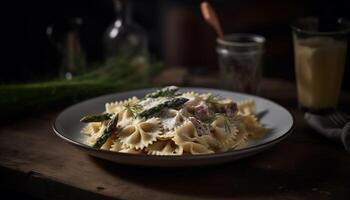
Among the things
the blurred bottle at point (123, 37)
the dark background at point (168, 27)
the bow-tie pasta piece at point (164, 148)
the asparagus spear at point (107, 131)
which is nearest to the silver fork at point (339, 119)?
the bow-tie pasta piece at point (164, 148)

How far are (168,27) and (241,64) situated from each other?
216 centimetres

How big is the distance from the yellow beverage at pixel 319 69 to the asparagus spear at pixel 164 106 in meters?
0.53

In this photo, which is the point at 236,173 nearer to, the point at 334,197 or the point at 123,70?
the point at 334,197

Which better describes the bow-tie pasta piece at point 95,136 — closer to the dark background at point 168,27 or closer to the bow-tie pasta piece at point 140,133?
the bow-tie pasta piece at point 140,133

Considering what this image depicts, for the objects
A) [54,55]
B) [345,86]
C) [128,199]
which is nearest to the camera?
[128,199]

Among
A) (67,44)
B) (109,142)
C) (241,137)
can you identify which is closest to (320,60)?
(241,137)

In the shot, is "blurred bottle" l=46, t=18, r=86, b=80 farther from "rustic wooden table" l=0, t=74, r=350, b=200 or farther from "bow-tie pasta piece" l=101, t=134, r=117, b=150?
"bow-tie pasta piece" l=101, t=134, r=117, b=150

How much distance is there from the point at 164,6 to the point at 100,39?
1.05 m

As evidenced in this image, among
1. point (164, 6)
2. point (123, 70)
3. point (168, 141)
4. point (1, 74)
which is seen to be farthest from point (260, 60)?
point (164, 6)

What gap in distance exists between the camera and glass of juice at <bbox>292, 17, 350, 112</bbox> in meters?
1.76

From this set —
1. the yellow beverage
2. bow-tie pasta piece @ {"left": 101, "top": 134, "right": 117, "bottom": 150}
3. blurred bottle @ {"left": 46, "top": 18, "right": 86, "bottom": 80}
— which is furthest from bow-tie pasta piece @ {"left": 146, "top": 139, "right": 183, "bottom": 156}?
blurred bottle @ {"left": 46, "top": 18, "right": 86, "bottom": 80}

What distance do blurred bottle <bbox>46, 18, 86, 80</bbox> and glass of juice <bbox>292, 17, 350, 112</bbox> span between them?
3.09 ft

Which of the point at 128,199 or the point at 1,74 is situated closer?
the point at 128,199

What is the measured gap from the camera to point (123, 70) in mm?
2125
